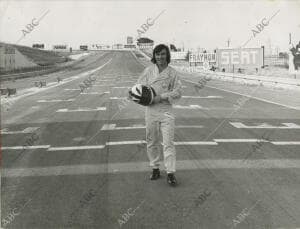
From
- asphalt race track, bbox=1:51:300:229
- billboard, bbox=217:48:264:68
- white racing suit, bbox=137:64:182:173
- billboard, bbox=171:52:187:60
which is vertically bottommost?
asphalt race track, bbox=1:51:300:229

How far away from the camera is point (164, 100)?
655cm

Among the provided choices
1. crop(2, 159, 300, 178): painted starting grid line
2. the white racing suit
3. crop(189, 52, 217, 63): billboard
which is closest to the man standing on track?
the white racing suit

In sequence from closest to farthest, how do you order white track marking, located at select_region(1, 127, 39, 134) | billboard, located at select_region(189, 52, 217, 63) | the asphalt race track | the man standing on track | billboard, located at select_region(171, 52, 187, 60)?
1. the asphalt race track
2. the man standing on track
3. white track marking, located at select_region(1, 127, 39, 134)
4. billboard, located at select_region(189, 52, 217, 63)
5. billboard, located at select_region(171, 52, 187, 60)

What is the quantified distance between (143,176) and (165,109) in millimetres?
1144

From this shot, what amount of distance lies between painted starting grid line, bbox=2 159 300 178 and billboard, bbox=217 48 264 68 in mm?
37297

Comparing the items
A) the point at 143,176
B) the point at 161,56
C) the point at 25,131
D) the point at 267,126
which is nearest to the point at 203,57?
the point at 267,126

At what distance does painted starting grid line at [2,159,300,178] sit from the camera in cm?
745

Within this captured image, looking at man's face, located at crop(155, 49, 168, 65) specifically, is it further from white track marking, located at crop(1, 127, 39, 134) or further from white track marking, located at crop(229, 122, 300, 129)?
white track marking, located at crop(1, 127, 39, 134)

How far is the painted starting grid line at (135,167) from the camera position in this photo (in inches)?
293

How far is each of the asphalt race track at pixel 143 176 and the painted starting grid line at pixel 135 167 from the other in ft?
0.05

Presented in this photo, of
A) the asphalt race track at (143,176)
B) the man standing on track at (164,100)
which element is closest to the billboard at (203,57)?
the asphalt race track at (143,176)

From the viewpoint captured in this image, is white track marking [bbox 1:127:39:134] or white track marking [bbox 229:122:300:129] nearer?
white track marking [bbox 229:122:300:129]

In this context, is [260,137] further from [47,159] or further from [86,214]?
[86,214]

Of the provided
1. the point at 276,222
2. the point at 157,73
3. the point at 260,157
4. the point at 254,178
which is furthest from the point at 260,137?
the point at 276,222
